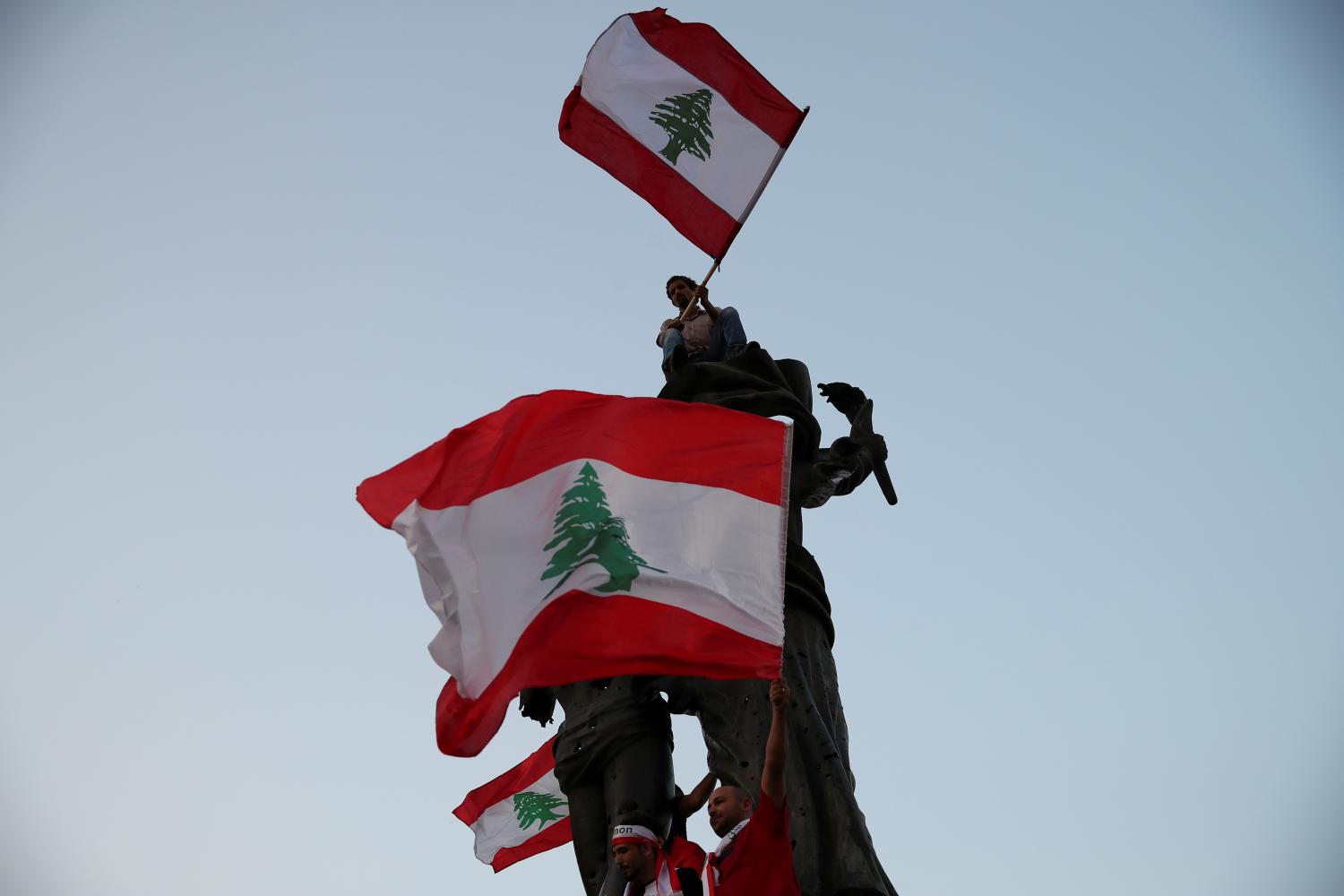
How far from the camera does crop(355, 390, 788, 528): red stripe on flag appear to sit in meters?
10.5

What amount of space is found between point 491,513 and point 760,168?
449 centimetres

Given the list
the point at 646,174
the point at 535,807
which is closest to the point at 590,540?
the point at 535,807

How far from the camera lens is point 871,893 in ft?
31.3

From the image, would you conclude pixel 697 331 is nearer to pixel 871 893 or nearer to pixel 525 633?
pixel 525 633

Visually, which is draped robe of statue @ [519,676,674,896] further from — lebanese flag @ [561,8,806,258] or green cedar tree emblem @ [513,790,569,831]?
lebanese flag @ [561,8,806,258]

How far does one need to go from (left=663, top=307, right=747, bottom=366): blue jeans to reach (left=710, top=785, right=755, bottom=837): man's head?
5111 millimetres

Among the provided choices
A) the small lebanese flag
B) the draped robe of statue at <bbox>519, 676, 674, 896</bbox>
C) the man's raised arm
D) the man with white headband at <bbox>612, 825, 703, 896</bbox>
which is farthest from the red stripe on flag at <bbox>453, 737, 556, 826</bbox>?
the man's raised arm

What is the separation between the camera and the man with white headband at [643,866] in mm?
8875

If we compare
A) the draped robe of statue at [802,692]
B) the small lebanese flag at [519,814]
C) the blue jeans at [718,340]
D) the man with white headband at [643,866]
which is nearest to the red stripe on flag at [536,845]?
the small lebanese flag at [519,814]

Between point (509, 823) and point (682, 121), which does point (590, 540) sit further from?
point (682, 121)

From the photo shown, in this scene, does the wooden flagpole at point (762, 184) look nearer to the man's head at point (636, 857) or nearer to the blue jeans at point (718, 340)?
the blue jeans at point (718, 340)

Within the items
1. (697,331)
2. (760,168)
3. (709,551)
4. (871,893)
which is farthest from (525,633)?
(760,168)

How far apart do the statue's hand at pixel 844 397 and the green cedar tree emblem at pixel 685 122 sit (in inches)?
93.2

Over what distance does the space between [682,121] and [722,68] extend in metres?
0.64
